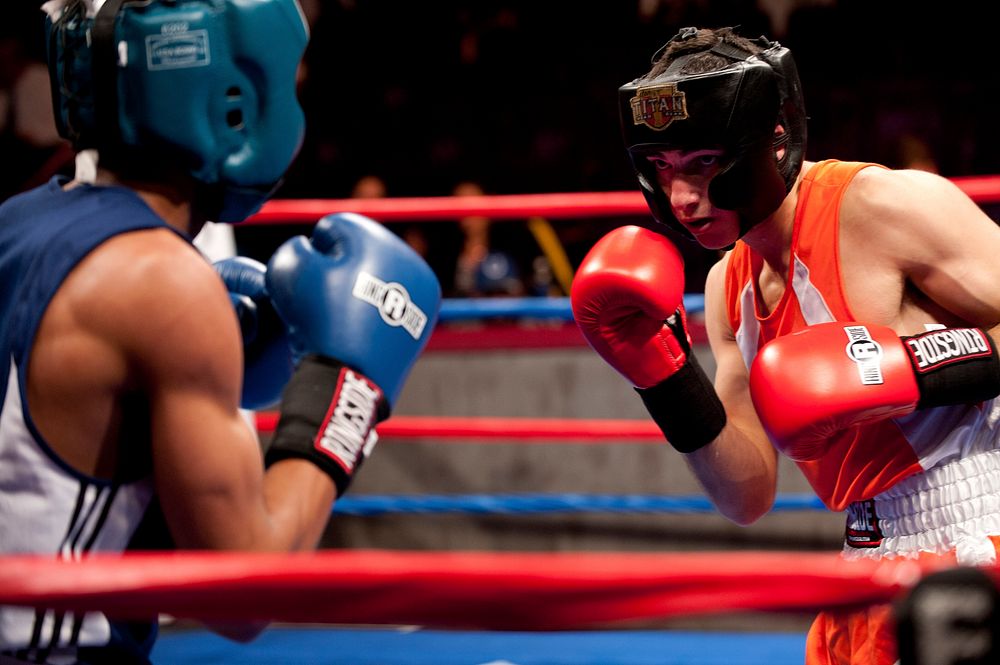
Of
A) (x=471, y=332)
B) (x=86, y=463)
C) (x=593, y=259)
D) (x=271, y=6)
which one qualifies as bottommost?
(x=471, y=332)

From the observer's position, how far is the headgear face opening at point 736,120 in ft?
4.60

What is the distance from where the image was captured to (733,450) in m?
1.55

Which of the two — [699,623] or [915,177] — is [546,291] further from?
[915,177]

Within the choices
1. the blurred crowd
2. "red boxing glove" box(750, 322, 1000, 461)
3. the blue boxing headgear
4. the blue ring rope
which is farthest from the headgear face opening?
the blurred crowd

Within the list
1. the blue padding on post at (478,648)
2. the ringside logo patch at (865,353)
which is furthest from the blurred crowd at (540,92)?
the ringside logo patch at (865,353)

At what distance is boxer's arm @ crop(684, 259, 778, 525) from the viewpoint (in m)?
1.54

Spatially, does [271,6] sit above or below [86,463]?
above

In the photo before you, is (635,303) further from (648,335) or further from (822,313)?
(822,313)

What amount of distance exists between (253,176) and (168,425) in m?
0.30

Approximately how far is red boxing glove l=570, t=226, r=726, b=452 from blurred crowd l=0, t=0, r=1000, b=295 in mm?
3561

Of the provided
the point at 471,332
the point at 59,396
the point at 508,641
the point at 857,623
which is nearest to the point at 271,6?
the point at 59,396

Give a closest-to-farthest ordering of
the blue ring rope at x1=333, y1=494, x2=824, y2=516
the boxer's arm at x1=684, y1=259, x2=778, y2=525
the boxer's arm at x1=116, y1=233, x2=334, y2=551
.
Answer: the boxer's arm at x1=116, y1=233, x2=334, y2=551
the boxer's arm at x1=684, y1=259, x2=778, y2=525
the blue ring rope at x1=333, y1=494, x2=824, y2=516

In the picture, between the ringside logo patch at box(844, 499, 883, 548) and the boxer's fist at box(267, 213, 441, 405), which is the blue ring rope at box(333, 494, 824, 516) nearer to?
the ringside logo patch at box(844, 499, 883, 548)

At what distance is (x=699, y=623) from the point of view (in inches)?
123
